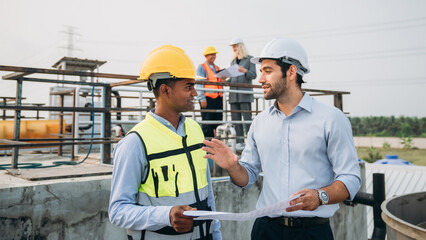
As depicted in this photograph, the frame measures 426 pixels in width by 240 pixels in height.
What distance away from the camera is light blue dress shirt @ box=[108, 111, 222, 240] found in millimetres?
1479

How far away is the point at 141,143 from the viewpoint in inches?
63.1

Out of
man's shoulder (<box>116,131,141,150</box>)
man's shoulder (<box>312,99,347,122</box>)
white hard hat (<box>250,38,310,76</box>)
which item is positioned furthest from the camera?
white hard hat (<box>250,38,310,76</box>)

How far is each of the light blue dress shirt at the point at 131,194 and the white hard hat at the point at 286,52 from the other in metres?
1.15

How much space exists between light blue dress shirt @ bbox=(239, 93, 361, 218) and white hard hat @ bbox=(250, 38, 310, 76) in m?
0.27

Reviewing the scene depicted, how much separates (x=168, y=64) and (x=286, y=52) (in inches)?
35.0

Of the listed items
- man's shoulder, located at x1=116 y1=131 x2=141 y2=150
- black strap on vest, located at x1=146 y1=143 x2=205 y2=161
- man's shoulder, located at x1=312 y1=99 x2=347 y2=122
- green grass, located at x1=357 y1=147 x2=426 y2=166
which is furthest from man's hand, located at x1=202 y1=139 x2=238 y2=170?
green grass, located at x1=357 y1=147 x2=426 y2=166

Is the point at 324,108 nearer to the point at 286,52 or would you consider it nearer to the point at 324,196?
the point at 286,52

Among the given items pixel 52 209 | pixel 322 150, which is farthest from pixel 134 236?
pixel 52 209

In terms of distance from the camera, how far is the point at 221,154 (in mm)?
1961

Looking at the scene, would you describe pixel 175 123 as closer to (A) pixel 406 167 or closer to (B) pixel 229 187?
(B) pixel 229 187

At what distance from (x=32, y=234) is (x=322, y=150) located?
2558 millimetres

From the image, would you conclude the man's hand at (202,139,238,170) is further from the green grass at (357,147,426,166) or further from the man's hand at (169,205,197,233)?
the green grass at (357,147,426,166)

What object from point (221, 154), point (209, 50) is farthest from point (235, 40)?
point (221, 154)

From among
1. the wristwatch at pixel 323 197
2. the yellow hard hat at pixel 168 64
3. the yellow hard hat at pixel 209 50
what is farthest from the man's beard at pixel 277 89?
the yellow hard hat at pixel 209 50
